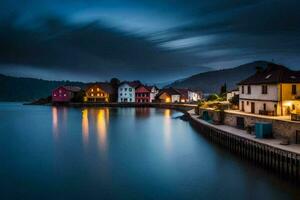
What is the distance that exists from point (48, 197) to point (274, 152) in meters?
17.2

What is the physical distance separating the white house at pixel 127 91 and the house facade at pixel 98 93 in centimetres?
464

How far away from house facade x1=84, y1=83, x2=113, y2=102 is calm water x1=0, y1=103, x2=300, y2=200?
77716 millimetres

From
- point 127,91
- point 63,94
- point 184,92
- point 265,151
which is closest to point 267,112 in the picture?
point 265,151

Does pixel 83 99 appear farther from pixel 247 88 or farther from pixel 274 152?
pixel 274 152

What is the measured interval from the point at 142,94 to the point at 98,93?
1724 cm

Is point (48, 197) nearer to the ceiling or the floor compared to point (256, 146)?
nearer to the floor

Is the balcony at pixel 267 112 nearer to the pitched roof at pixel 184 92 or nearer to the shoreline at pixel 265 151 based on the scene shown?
the shoreline at pixel 265 151

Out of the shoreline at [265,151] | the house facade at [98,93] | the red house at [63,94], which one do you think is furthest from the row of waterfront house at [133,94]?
the shoreline at [265,151]

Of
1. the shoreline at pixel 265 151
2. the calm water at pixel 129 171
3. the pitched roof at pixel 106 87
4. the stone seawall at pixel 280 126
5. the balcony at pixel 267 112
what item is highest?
the pitched roof at pixel 106 87

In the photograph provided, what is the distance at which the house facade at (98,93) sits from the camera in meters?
124

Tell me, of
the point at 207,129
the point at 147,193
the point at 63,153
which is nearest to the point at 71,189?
the point at 147,193

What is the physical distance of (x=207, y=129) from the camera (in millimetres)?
44562

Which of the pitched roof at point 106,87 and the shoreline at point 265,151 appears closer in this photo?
the shoreline at point 265,151

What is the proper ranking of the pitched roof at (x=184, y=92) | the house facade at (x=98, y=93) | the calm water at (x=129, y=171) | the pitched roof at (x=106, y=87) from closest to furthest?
1. the calm water at (x=129, y=171)
2. the pitched roof at (x=184, y=92)
3. the house facade at (x=98, y=93)
4. the pitched roof at (x=106, y=87)
